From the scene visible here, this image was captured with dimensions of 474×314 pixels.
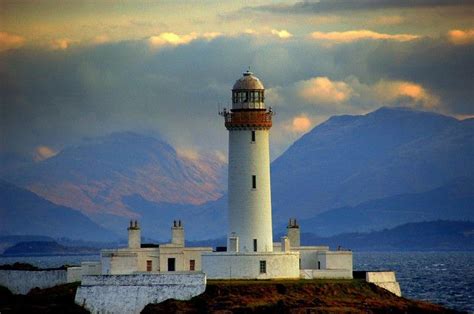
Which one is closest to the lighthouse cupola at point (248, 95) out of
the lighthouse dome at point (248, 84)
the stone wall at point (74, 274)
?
the lighthouse dome at point (248, 84)

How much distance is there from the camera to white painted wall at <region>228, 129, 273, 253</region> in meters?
75.4

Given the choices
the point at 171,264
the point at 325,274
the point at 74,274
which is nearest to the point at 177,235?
the point at 171,264

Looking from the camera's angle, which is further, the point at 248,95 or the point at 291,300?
the point at 248,95

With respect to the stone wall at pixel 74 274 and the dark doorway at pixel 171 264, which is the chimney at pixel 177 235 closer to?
the dark doorway at pixel 171 264

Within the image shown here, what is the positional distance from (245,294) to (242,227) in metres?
6.65

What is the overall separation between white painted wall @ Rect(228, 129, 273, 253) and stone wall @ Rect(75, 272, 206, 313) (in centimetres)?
524

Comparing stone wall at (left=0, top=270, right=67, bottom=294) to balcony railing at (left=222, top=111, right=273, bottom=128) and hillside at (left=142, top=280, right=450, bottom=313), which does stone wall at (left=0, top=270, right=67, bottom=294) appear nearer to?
hillside at (left=142, top=280, right=450, bottom=313)

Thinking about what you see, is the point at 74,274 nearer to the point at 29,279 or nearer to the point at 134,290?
the point at 29,279

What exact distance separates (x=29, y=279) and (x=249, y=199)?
46.9 feet

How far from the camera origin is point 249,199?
247 ft

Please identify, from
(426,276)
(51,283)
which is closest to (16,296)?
(51,283)

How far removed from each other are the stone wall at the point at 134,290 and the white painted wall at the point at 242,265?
3.15 meters

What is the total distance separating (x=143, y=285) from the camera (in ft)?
232

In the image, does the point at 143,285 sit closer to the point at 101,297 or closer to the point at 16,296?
the point at 101,297
